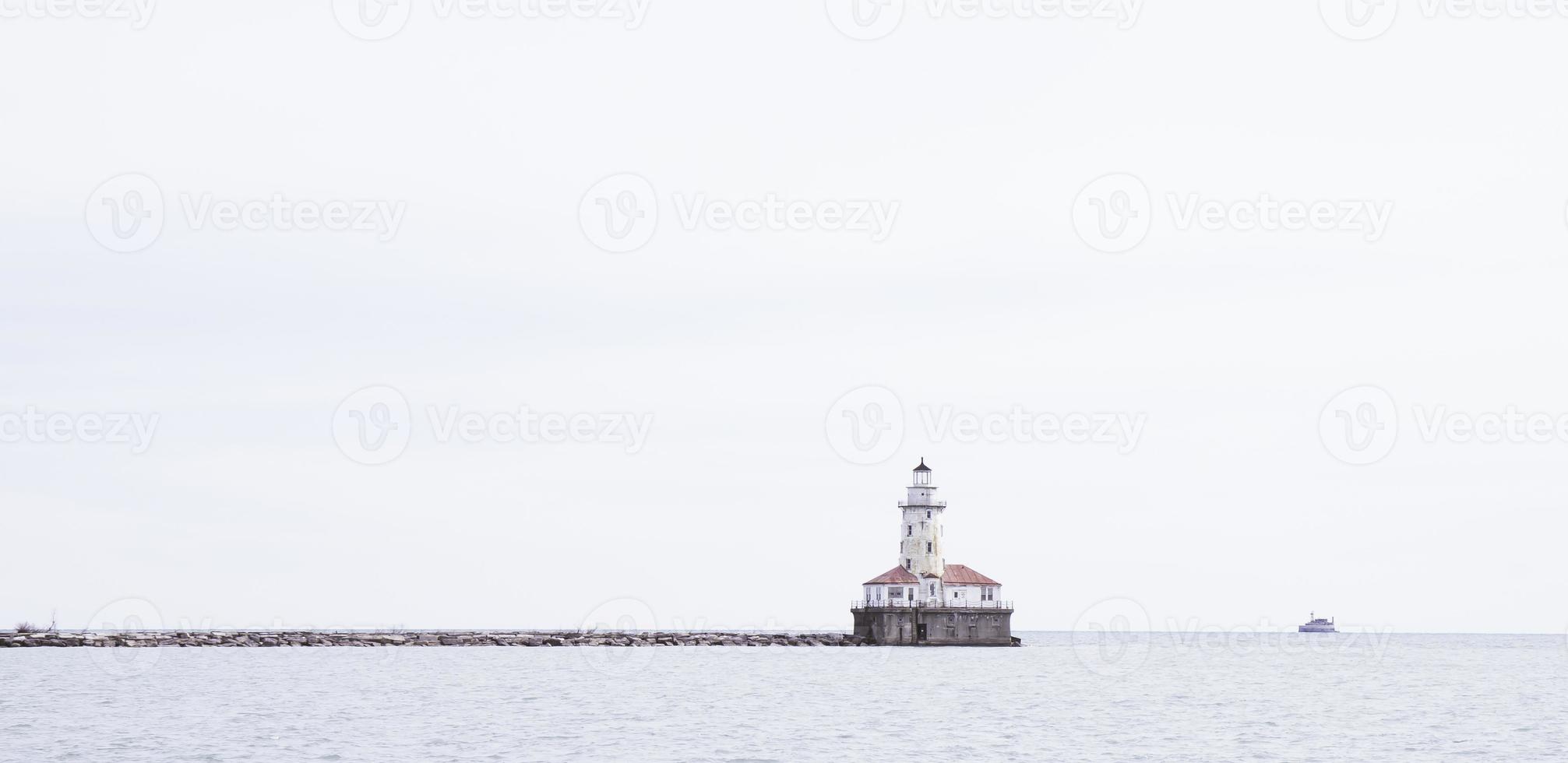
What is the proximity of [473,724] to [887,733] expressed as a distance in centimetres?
1299

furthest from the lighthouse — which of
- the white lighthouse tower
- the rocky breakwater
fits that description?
the rocky breakwater

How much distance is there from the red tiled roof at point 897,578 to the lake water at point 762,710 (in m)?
4.56

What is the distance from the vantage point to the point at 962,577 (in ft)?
380

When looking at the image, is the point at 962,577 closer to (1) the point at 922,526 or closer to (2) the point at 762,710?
(1) the point at 922,526

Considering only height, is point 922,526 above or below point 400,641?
above

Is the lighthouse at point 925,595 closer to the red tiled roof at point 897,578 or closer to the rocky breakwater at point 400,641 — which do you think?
the red tiled roof at point 897,578

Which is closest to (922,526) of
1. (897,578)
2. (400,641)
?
→ (897,578)

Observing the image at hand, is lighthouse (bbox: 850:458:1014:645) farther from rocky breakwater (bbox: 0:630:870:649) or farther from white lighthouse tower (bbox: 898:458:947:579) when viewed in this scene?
rocky breakwater (bbox: 0:630:870:649)

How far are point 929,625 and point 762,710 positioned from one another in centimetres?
5115

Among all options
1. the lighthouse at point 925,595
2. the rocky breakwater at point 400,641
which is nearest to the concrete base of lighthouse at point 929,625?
the lighthouse at point 925,595

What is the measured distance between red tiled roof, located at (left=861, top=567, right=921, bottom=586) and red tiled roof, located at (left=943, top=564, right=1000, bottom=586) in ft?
7.64

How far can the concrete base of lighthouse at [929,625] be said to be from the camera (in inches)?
4469

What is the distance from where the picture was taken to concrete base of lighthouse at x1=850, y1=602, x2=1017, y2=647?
113500 mm

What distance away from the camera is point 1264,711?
217 feet
